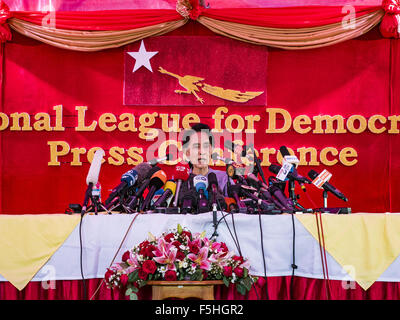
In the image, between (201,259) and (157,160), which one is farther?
(157,160)

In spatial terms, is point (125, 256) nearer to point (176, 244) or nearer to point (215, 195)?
point (176, 244)

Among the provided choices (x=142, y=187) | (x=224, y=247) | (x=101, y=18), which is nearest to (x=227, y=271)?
(x=224, y=247)

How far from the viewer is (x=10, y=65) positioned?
516 cm

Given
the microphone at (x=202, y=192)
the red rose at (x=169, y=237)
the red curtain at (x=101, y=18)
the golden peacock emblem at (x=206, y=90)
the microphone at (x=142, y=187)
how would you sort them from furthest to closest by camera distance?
the golden peacock emblem at (x=206, y=90)
the red curtain at (x=101, y=18)
the microphone at (x=142, y=187)
the microphone at (x=202, y=192)
the red rose at (x=169, y=237)

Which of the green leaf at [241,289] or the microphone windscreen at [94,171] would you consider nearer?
the green leaf at [241,289]

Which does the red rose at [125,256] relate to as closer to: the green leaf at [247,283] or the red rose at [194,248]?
the red rose at [194,248]

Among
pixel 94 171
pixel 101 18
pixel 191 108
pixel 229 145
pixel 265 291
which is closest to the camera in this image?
pixel 265 291

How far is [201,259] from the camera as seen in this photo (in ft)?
7.50

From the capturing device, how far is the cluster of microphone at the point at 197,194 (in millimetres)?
2809

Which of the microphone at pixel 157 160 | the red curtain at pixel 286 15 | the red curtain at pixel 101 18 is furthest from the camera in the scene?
the red curtain at pixel 101 18

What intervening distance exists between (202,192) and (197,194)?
0.09m

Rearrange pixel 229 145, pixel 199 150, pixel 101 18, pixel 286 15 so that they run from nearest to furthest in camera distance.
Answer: pixel 229 145 < pixel 199 150 < pixel 286 15 < pixel 101 18

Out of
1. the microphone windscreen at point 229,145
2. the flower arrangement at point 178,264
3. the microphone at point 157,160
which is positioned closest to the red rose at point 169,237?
the flower arrangement at point 178,264

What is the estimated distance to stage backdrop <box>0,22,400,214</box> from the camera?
194 inches
